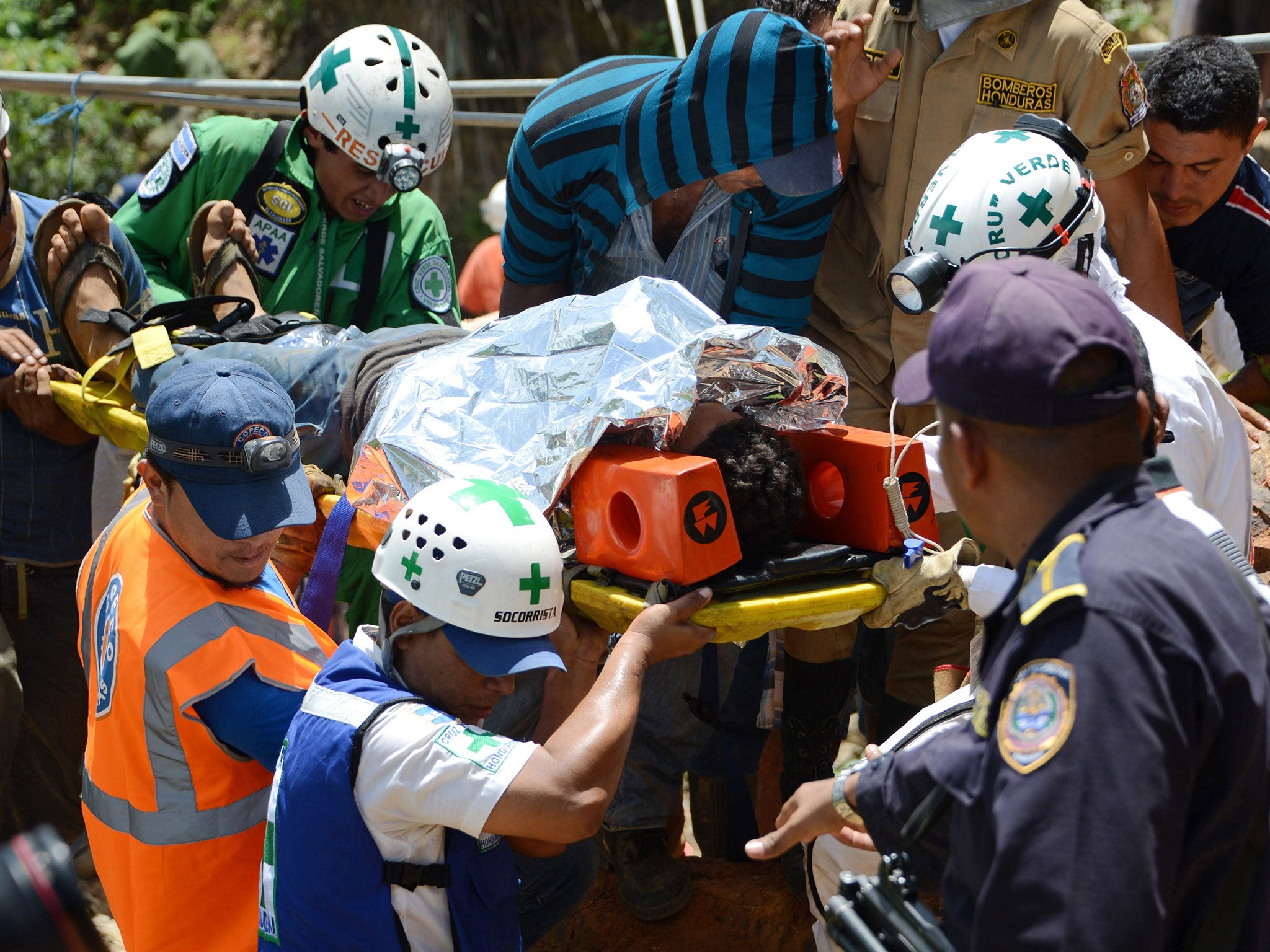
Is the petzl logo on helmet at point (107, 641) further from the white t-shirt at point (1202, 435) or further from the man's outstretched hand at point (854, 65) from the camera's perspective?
the man's outstretched hand at point (854, 65)

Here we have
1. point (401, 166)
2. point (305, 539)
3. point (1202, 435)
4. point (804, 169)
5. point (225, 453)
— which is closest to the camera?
point (1202, 435)

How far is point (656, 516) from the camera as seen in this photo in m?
2.38

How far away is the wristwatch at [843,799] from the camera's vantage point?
181cm

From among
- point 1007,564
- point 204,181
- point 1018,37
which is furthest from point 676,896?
point 204,181

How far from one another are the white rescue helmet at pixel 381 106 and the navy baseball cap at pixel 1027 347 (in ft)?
10.0

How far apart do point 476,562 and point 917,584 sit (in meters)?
0.94

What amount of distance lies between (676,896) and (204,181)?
296 centimetres

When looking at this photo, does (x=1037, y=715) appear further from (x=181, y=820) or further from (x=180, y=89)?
(x=180, y=89)

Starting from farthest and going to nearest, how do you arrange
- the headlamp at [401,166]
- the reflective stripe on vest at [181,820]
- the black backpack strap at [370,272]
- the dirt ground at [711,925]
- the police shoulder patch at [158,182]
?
1. the black backpack strap at [370,272]
2. the police shoulder patch at [158,182]
3. the headlamp at [401,166]
4. the dirt ground at [711,925]
5. the reflective stripe on vest at [181,820]

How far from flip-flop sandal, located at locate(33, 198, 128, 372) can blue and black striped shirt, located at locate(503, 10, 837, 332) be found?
132 centimetres

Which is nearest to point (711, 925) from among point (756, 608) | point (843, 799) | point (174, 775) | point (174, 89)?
point (756, 608)

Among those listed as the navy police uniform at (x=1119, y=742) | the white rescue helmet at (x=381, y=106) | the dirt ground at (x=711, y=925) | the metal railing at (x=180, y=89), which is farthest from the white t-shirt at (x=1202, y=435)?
the metal railing at (x=180, y=89)

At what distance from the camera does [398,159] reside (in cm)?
414

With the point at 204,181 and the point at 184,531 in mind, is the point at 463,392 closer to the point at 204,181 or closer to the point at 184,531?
the point at 184,531
